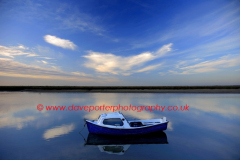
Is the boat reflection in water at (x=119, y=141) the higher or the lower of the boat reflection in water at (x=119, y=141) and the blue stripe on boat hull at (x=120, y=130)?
the lower

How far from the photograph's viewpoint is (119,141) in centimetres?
1236

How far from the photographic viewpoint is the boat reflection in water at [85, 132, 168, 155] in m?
10.8

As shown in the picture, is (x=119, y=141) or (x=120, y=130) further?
(x=120, y=130)

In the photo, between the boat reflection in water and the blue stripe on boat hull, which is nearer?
the boat reflection in water

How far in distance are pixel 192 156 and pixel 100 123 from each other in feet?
27.3

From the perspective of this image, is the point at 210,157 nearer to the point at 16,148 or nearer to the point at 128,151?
the point at 128,151

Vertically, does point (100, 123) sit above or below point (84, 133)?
above

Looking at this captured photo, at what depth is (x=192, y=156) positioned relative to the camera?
987 cm

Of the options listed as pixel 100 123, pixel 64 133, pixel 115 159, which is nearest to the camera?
pixel 115 159

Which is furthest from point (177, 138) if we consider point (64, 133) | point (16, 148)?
point (16, 148)

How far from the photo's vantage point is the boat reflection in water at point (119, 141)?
35.3ft

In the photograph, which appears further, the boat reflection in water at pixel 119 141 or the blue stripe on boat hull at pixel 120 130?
the blue stripe on boat hull at pixel 120 130

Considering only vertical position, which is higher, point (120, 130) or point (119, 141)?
point (120, 130)

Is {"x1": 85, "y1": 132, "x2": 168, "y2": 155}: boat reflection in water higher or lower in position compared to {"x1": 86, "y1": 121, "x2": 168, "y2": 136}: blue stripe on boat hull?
lower
